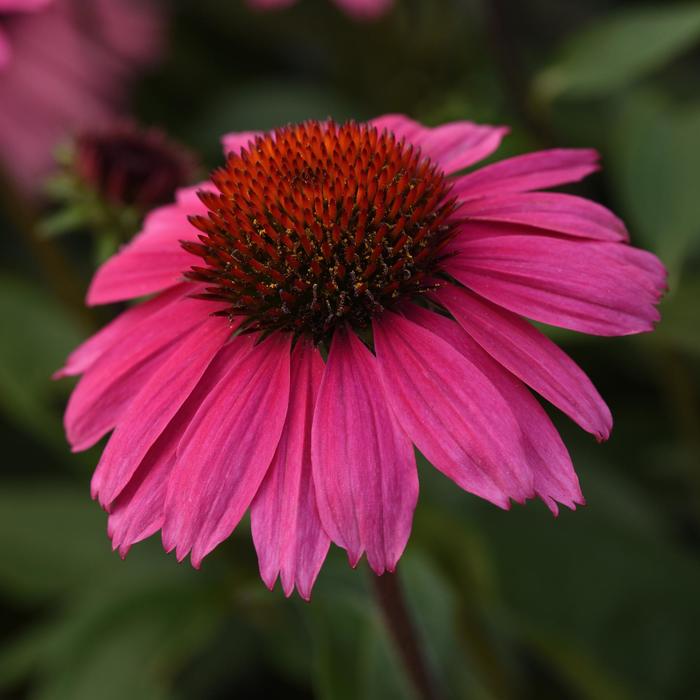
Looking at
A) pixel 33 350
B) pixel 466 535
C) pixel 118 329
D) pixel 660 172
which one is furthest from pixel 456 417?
pixel 33 350

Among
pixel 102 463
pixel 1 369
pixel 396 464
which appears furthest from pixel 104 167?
pixel 396 464

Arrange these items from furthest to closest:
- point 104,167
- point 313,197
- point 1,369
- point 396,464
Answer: point 1,369 → point 104,167 → point 313,197 → point 396,464

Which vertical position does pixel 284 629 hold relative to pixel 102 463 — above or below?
below

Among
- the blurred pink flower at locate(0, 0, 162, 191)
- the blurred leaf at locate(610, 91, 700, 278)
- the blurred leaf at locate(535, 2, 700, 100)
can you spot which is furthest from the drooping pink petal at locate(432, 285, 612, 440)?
the blurred pink flower at locate(0, 0, 162, 191)

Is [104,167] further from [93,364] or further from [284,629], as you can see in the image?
[284,629]

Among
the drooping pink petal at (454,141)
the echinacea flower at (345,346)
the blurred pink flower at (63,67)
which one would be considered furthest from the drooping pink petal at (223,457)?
the blurred pink flower at (63,67)

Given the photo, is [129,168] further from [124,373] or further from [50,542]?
[50,542]

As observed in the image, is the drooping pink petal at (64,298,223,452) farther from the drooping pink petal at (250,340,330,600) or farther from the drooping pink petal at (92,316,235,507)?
the drooping pink petal at (250,340,330,600)
